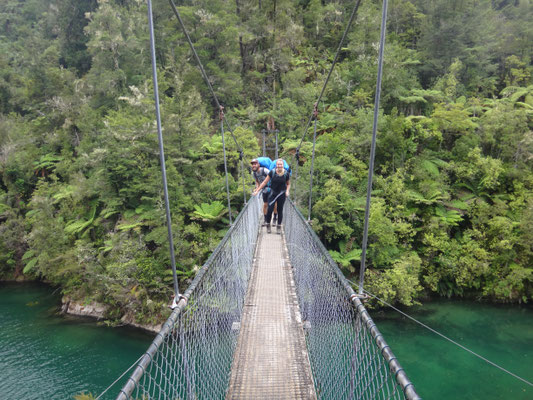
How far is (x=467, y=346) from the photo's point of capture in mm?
7945

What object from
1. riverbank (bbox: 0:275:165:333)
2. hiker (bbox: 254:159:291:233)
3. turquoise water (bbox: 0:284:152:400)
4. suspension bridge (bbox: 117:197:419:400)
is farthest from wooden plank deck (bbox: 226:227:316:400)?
riverbank (bbox: 0:275:165:333)

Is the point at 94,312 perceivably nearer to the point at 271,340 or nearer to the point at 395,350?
the point at 395,350

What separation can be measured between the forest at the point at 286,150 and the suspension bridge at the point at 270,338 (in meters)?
6.39

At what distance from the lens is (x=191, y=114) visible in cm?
1005


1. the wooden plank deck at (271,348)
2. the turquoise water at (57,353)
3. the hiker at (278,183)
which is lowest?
the turquoise water at (57,353)

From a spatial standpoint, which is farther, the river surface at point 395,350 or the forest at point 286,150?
the forest at point 286,150

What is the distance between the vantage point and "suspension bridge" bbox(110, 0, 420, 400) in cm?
117

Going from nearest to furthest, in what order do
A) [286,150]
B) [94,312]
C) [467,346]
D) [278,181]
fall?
[278,181] < [467,346] < [94,312] < [286,150]

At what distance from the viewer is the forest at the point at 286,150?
28.9ft

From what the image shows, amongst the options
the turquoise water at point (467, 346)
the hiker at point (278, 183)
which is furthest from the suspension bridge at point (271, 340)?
the turquoise water at point (467, 346)

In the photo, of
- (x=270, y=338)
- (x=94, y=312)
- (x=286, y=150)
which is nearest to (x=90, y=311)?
(x=94, y=312)

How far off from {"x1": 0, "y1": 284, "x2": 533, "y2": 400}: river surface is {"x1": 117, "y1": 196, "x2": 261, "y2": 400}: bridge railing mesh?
6580 mm

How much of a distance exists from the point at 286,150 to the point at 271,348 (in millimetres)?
9719

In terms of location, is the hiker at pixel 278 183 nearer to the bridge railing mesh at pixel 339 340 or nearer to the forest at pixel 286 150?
the bridge railing mesh at pixel 339 340
